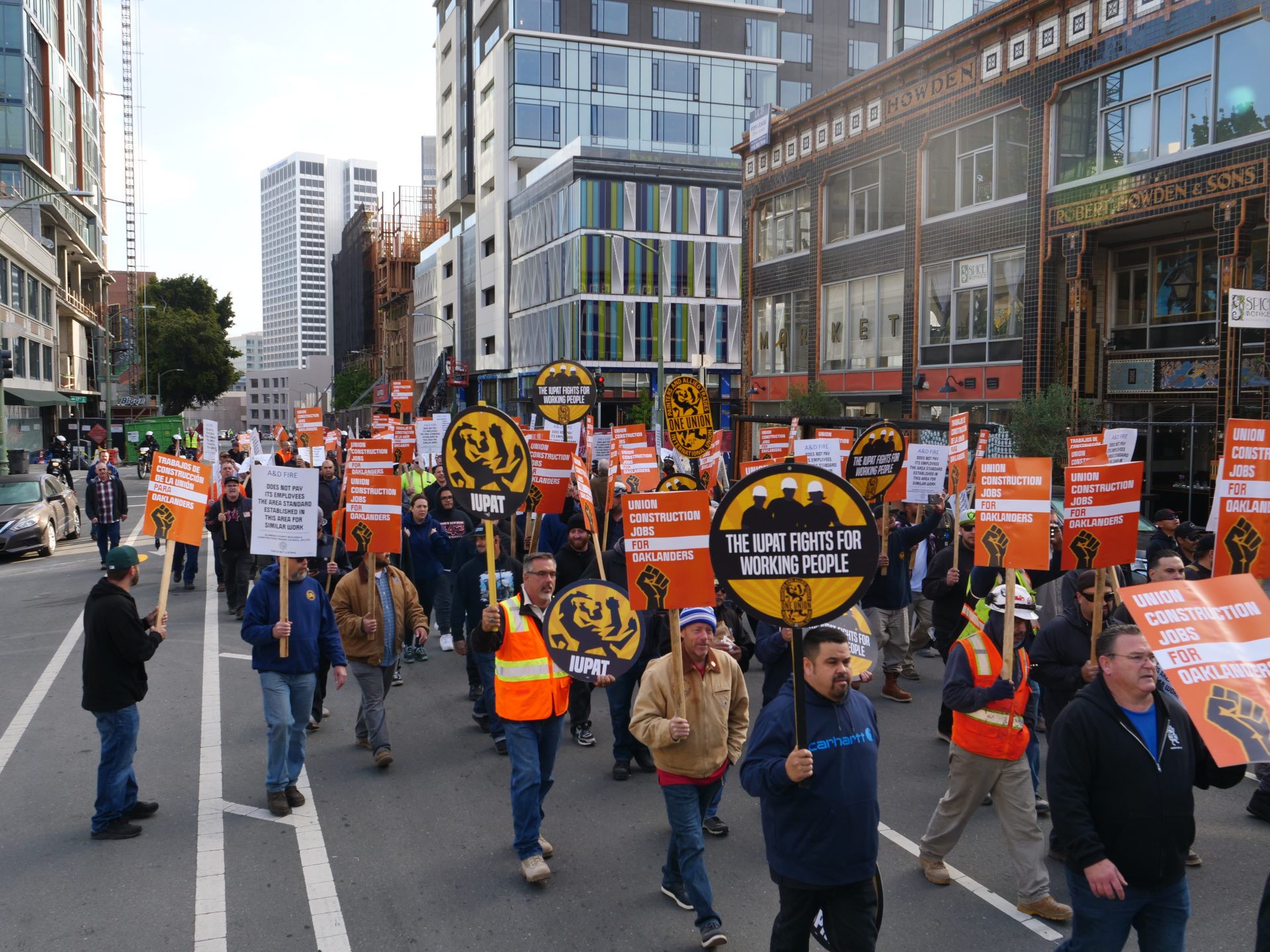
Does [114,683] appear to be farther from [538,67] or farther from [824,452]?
[538,67]

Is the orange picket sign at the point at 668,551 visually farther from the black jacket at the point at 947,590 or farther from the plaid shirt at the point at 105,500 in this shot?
the plaid shirt at the point at 105,500

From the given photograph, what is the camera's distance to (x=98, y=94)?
80.4m

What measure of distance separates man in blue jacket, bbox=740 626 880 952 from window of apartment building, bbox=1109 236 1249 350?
66.3 feet

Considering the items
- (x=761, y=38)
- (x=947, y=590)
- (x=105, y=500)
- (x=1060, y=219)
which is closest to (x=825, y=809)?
(x=947, y=590)

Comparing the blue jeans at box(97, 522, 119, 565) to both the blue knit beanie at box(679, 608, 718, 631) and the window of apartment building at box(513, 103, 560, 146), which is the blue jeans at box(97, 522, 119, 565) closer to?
the blue knit beanie at box(679, 608, 718, 631)

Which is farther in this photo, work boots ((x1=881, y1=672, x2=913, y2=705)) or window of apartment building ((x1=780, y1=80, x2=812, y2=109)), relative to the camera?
window of apartment building ((x1=780, y1=80, x2=812, y2=109))

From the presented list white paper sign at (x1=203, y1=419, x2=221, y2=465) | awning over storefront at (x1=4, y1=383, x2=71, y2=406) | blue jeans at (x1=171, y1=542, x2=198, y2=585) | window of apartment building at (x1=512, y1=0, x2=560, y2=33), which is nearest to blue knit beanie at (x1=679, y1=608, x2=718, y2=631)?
blue jeans at (x1=171, y1=542, x2=198, y2=585)

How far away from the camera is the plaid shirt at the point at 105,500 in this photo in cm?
1647

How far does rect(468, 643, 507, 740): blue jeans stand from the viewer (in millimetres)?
7727

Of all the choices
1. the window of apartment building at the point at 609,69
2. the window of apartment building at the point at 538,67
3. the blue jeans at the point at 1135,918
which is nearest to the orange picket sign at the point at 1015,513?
the blue jeans at the point at 1135,918

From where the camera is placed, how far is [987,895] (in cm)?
563

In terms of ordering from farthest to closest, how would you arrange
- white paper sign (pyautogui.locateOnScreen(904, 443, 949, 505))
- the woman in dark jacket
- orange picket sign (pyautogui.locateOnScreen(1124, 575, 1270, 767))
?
the woman in dark jacket < white paper sign (pyautogui.locateOnScreen(904, 443, 949, 505)) < orange picket sign (pyautogui.locateOnScreen(1124, 575, 1270, 767))

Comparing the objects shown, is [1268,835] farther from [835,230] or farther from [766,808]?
[835,230]

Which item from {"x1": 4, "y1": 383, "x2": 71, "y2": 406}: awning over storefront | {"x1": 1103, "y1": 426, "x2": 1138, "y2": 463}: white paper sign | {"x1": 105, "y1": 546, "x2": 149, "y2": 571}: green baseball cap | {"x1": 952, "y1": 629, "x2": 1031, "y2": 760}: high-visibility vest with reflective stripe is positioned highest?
{"x1": 4, "y1": 383, "x2": 71, "y2": 406}: awning over storefront
